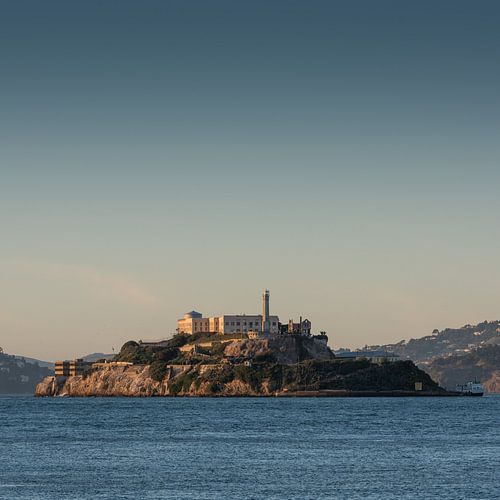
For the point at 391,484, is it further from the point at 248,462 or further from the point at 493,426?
the point at 493,426

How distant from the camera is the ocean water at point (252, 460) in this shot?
280ft

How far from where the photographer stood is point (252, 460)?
10825cm

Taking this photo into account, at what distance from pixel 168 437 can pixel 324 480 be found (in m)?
52.0

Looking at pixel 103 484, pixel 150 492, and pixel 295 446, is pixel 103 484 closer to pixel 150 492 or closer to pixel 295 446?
pixel 150 492

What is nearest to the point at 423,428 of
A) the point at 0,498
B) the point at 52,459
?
the point at 52,459

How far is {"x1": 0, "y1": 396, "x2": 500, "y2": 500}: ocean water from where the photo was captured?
8531 centimetres

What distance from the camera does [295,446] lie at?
125750 mm

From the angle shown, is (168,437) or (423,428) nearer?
(168,437)

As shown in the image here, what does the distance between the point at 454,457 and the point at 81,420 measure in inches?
3783

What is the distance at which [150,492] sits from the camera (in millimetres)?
84312

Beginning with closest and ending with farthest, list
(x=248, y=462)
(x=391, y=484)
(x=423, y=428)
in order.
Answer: (x=391, y=484)
(x=248, y=462)
(x=423, y=428)

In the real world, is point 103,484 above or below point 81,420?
below

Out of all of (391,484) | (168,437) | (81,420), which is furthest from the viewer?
(81,420)

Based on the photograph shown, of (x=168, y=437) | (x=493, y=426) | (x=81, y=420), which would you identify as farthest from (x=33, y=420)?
(x=493, y=426)
